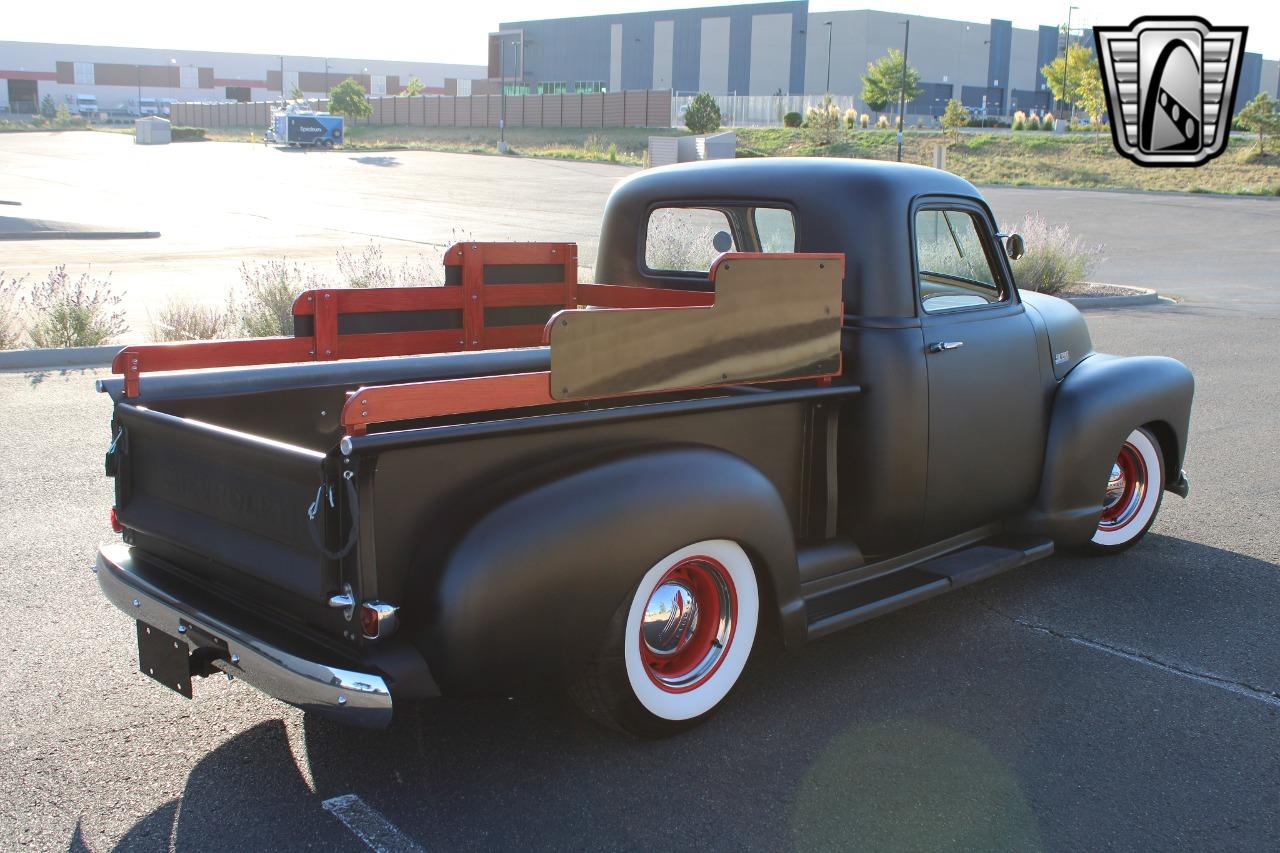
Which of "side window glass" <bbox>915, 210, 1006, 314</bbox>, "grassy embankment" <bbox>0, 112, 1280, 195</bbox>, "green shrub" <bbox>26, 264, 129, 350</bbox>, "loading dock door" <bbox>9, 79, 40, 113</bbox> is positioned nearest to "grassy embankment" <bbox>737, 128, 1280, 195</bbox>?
"grassy embankment" <bbox>0, 112, 1280, 195</bbox>

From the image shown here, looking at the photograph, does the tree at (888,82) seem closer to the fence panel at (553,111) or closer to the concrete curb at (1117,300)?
the fence panel at (553,111)

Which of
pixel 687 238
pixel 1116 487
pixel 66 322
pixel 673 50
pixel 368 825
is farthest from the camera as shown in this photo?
pixel 673 50

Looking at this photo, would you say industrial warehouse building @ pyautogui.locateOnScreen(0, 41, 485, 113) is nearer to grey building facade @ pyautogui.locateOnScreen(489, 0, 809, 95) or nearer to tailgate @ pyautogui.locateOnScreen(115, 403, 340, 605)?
grey building facade @ pyautogui.locateOnScreen(489, 0, 809, 95)

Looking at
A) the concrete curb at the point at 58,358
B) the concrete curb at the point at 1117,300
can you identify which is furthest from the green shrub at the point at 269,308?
the concrete curb at the point at 1117,300

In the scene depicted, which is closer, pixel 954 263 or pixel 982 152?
pixel 954 263

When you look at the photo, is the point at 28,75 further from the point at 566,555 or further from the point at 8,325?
the point at 566,555

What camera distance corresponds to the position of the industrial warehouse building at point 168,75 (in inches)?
4301

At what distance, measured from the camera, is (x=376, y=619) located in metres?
2.96

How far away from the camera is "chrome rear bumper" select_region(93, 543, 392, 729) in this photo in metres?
2.89

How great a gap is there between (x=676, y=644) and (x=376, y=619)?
110 centimetres

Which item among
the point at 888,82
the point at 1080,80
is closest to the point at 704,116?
the point at 888,82

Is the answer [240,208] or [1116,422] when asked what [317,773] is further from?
[240,208]

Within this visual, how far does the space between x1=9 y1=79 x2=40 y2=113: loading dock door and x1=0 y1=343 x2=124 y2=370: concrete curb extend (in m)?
108

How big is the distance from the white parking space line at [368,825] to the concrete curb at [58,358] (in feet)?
24.2
